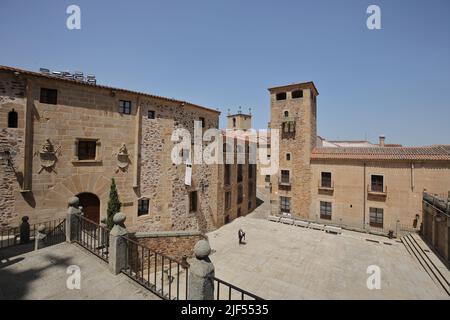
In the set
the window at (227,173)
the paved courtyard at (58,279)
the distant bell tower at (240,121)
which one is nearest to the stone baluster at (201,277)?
the paved courtyard at (58,279)

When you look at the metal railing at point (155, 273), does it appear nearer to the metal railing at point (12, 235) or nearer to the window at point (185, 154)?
the metal railing at point (12, 235)

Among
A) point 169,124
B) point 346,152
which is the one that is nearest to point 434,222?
point 346,152

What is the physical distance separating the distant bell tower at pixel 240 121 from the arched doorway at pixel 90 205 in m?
35.4

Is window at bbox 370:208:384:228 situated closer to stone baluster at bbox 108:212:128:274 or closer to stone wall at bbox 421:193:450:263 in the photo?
stone wall at bbox 421:193:450:263

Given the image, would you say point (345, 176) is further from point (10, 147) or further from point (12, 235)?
point (10, 147)

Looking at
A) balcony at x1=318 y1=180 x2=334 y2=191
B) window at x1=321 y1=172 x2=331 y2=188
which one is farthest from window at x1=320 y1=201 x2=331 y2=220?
window at x1=321 y1=172 x2=331 y2=188

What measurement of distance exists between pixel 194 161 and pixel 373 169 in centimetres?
1520

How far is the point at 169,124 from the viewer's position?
1586 centimetres

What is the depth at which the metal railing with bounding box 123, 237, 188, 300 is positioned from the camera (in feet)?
16.6

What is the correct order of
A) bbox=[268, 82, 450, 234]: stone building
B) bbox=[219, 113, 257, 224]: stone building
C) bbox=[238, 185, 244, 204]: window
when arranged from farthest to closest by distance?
bbox=[238, 185, 244, 204]: window
bbox=[219, 113, 257, 224]: stone building
bbox=[268, 82, 450, 234]: stone building

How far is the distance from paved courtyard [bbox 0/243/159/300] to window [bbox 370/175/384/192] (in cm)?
2001

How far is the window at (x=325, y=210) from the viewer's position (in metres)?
20.8
